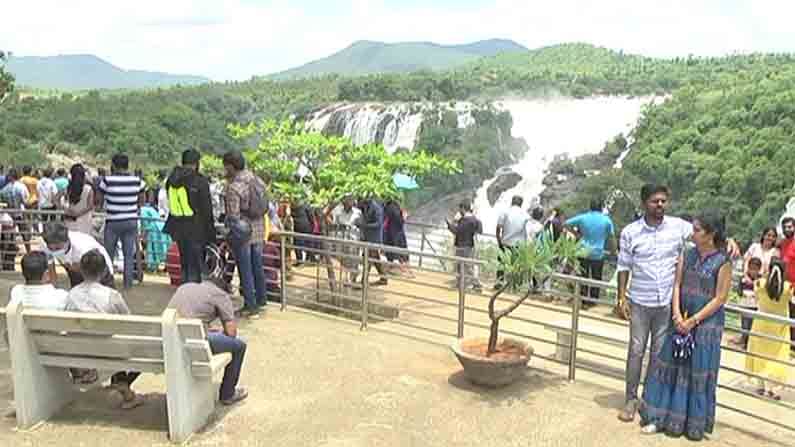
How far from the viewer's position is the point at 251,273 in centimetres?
752

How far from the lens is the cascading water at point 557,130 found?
149 feet

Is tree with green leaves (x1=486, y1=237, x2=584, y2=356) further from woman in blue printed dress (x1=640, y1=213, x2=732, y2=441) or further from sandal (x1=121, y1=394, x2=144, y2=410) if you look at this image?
sandal (x1=121, y1=394, x2=144, y2=410)

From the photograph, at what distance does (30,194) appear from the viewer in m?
12.0

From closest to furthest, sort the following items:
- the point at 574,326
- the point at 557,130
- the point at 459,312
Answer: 1. the point at 574,326
2. the point at 459,312
3. the point at 557,130

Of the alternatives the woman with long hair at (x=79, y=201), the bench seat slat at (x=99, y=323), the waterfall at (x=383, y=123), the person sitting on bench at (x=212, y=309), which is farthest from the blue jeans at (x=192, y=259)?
the waterfall at (x=383, y=123)

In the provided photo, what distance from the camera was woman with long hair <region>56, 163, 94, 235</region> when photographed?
7634 millimetres

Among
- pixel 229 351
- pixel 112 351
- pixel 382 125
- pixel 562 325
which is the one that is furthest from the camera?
pixel 382 125

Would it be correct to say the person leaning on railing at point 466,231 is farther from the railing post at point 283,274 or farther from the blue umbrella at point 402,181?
the railing post at point 283,274

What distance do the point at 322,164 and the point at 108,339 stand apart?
15.6 feet

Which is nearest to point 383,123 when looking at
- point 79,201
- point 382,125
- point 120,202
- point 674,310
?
point 382,125

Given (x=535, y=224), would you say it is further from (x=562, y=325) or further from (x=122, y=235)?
(x=122, y=235)

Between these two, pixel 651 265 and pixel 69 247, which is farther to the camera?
pixel 69 247

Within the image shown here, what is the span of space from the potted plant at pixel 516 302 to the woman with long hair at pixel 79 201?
4270mm

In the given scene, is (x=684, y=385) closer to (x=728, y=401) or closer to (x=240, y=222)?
(x=728, y=401)
